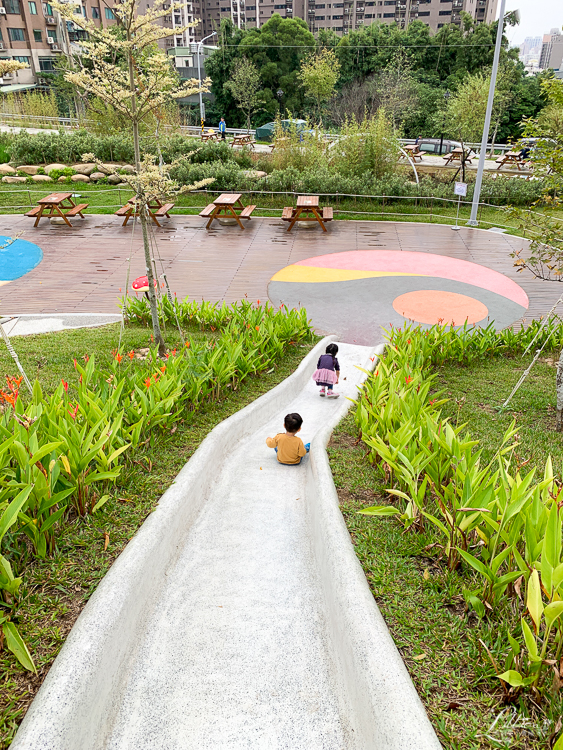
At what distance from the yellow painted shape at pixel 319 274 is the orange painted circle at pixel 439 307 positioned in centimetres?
158

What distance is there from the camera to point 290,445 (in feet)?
18.8

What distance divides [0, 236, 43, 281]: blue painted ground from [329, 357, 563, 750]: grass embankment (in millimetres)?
11126

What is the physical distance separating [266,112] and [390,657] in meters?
57.8

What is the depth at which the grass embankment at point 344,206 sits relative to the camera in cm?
1941

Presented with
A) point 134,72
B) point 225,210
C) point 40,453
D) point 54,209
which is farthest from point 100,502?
point 54,209

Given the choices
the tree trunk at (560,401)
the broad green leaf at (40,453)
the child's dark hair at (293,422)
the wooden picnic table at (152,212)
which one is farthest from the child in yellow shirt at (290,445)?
the wooden picnic table at (152,212)

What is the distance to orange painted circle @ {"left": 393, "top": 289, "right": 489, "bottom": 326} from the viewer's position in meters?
11.4

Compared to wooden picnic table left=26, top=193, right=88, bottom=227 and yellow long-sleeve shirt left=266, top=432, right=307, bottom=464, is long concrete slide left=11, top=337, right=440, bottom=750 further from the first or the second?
wooden picnic table left=26, top=193, right=88, bottom=227

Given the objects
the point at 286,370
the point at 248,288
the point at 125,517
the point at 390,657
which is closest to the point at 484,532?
the point at 390,657

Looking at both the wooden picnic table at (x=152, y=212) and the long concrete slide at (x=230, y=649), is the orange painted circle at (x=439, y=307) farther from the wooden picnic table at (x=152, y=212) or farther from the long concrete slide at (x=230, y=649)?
the wooden picnic table at (x=152, y=212)

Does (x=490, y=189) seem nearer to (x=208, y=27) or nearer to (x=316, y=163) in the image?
(x=316, y=163)

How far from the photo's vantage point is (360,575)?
3525mm

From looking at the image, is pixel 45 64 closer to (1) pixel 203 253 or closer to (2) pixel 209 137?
(2) pixel 209 137

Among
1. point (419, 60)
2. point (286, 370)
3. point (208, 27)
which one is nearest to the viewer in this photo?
point (286, 370)
